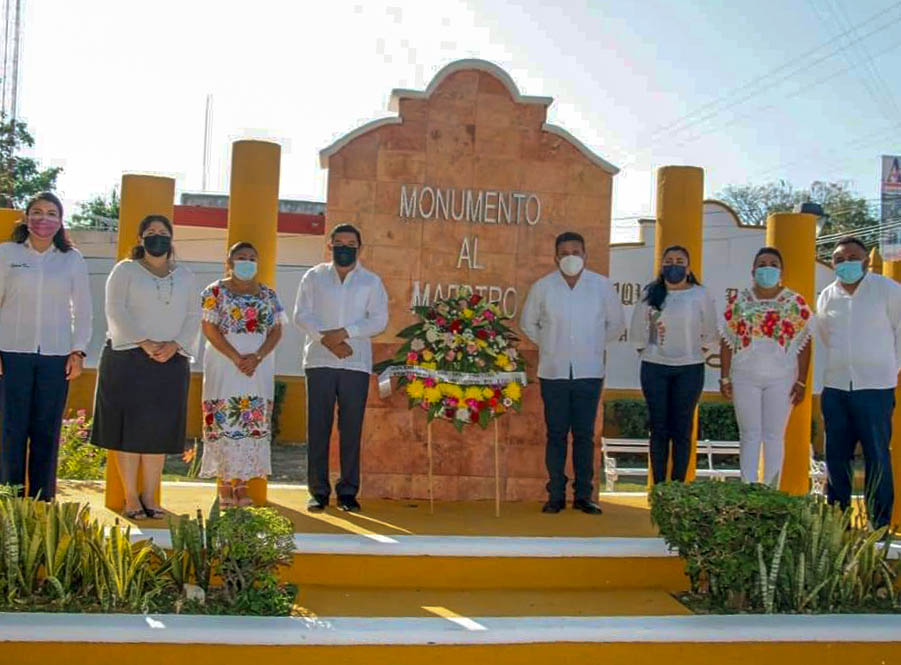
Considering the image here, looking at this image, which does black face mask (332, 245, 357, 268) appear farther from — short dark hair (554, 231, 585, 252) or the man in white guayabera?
short dark hair (554, 231, 585, 252)

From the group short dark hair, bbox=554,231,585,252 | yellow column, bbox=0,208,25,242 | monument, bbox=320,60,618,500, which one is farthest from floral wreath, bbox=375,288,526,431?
yellow column, bbox=0,208,25,242

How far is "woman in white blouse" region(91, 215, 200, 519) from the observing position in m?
5.73

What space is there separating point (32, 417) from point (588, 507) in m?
3.67

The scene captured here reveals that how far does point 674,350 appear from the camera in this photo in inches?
253

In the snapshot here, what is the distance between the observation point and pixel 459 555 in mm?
5277

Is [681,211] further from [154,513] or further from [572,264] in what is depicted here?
[154,513]

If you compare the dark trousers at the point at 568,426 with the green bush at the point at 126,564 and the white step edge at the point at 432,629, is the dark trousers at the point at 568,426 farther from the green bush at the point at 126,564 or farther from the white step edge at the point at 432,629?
the green bush at the point at 126,564

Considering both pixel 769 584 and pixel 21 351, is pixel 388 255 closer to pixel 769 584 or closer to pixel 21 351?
pixel 21 351

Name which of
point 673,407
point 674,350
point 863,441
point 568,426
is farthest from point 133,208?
point 863,441

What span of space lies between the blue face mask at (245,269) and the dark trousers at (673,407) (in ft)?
9.16

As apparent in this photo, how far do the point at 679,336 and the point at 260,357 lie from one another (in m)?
2.85

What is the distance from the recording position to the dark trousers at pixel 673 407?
253 inches

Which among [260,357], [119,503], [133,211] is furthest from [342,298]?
[119,503]

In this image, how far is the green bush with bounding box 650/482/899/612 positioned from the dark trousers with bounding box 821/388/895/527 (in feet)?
3.32
